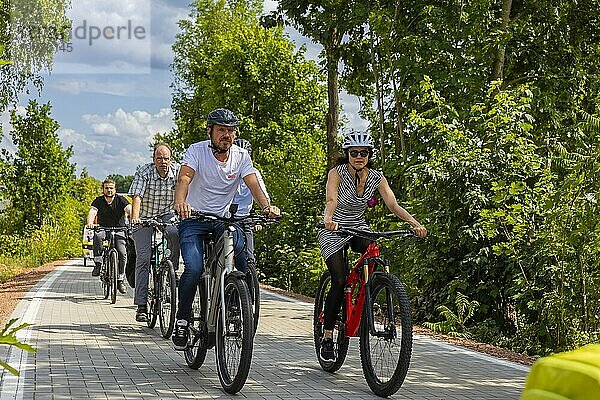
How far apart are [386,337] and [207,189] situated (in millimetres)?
2101

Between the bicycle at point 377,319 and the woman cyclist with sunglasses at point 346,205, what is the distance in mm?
93

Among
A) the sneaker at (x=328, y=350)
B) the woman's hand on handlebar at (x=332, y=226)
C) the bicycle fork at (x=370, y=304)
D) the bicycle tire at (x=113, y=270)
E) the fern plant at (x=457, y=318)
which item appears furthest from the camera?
the bicycle tire at (x=113, y=270)

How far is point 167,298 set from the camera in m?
11.0

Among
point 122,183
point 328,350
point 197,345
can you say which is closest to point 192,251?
point 197,345

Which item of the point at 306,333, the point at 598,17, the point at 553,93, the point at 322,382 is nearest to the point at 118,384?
the point at 322,382

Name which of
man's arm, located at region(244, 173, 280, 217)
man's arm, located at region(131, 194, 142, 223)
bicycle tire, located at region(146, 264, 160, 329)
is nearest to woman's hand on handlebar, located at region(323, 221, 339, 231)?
man's arm, located at region(244, 173, 280, 217)

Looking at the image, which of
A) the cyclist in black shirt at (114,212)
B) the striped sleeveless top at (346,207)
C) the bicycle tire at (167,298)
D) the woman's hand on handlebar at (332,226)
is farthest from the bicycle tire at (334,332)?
the cyclist in black shirt at (114,212)

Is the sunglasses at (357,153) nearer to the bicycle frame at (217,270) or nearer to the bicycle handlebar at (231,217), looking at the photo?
the bicycle handlebar at (231,217)

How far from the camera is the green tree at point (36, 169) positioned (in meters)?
42.8

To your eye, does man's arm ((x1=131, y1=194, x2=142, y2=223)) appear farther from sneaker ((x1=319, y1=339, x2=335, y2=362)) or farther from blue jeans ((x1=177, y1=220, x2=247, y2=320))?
sneaker ((x1=319, y1=339, x2=335, y2=362))

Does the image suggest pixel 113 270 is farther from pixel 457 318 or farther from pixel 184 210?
pixel 184 210

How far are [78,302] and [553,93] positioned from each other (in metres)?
10.1

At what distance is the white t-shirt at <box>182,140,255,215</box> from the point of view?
852 cm

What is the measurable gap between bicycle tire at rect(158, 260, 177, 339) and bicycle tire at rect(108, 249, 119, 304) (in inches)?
189
